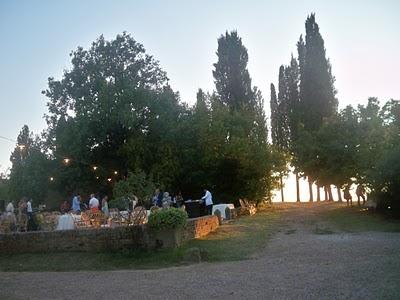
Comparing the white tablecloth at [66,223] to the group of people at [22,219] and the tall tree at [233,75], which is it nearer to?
the group of people at [22,219]

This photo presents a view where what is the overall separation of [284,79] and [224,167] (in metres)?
17.4

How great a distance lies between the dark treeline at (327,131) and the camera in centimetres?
2239

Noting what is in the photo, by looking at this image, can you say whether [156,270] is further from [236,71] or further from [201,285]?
[236,71]

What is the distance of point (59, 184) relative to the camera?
33.0 meters

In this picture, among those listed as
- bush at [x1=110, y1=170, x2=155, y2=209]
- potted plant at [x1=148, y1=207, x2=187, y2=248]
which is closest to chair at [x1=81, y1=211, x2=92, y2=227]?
bush at [x1=110, y1=170, x2=155, y2=209]

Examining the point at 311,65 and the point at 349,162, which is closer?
the point at 349,162

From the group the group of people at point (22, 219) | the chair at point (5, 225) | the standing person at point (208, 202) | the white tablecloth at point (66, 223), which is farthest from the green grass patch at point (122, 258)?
the standing person at point (208, 202)

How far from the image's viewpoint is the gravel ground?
7473mm

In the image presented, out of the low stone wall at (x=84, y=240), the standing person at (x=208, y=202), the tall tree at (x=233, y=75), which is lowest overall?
the low stone wall at (x=84, y=240)

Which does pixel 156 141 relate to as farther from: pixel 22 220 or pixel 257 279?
pixel 257 279

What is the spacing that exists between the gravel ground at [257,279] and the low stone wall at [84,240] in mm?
1957

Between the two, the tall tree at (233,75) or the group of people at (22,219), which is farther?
the tall tree at (233,75)

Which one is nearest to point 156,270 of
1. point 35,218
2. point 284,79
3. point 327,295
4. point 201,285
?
point 201,285

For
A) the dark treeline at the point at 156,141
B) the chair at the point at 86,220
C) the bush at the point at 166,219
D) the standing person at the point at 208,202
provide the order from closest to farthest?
the bush at the point at 166,219, the chair at the point at 86,220, the standing person at the point at 208,202, the dark treeline at the point at 156,141
